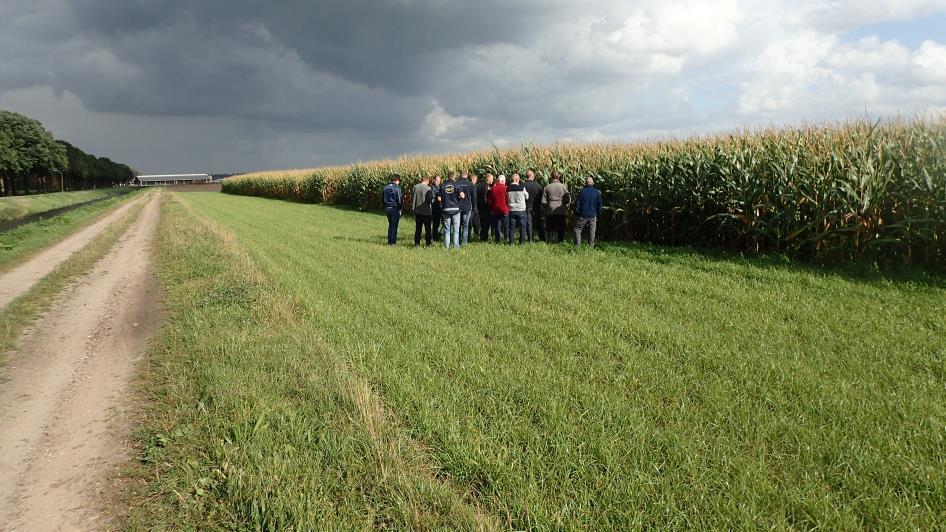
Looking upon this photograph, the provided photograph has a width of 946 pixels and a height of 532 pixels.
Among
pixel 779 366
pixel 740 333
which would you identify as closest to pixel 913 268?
pixel 740 333

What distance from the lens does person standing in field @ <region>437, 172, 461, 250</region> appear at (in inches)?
539

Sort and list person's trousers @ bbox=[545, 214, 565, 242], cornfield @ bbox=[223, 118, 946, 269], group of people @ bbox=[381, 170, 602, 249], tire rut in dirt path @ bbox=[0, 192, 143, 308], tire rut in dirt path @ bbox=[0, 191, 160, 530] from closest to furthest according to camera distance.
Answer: tire rut in dirt path @ bbox=[0, 191, 160, 530] → cornfield @ bbox=[223, 118, 946, 269] → tire rut in dirt path @ bbox=[0, 192, 143, 308] → group of people @ bbox=[381, 170, 602, 249] → person's trousers @ bbox=[545, 214, 565, 242]

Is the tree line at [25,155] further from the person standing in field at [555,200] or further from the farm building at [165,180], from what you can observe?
the farm building at [165,180]

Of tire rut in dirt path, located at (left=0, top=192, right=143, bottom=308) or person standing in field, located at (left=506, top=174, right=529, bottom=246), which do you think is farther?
person standing in field, located at (left=506, top=174, right=529, bottom=246)

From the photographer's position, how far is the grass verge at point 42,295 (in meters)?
7.02

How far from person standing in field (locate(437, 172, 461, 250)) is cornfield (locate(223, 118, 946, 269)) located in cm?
463

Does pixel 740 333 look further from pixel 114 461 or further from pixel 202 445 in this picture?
pixel 114 461

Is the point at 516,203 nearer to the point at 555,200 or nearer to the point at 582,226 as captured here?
the point at 555,200

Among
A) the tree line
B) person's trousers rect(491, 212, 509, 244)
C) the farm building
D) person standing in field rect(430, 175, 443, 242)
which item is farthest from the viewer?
the farm building

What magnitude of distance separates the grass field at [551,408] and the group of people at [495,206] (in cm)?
558

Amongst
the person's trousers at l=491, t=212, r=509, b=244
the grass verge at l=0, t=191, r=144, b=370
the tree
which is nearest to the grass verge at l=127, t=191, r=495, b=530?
the grass verge at l=0, t=191, r=144, b=370

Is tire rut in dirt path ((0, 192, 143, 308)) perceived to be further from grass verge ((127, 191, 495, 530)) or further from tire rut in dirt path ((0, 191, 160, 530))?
grass verge ((127, 191, 495, 530))

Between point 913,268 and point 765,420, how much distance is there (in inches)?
299

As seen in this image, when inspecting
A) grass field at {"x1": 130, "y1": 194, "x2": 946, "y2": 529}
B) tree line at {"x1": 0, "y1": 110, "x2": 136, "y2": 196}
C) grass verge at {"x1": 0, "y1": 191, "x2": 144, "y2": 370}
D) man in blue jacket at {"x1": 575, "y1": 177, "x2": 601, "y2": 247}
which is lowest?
grass field at {"x1": 130, "y1": 194, "x2": 946, "y2": 529}
